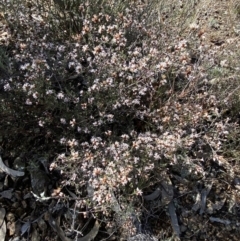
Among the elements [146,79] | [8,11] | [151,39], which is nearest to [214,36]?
[151,39]

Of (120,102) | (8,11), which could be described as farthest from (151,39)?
(8,11)

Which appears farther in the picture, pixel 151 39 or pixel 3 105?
pixel 151 39

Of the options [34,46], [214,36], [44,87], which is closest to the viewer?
[44,87]

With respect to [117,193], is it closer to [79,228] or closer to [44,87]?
[79,228]

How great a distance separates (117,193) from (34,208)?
56 cm

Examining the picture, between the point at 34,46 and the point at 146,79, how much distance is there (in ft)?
2.46

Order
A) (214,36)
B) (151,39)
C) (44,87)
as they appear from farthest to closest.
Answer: (214,36) → (151,39) → (44,87)

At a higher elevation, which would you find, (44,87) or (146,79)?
(44,87)

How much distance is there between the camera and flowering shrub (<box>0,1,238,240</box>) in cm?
236

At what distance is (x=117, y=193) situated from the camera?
2.49 meters

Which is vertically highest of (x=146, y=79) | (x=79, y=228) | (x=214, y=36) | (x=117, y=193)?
(x=146, y=79)

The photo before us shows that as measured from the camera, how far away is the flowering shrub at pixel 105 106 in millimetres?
2355

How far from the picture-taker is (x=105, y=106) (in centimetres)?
252

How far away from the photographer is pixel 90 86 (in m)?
2.54
